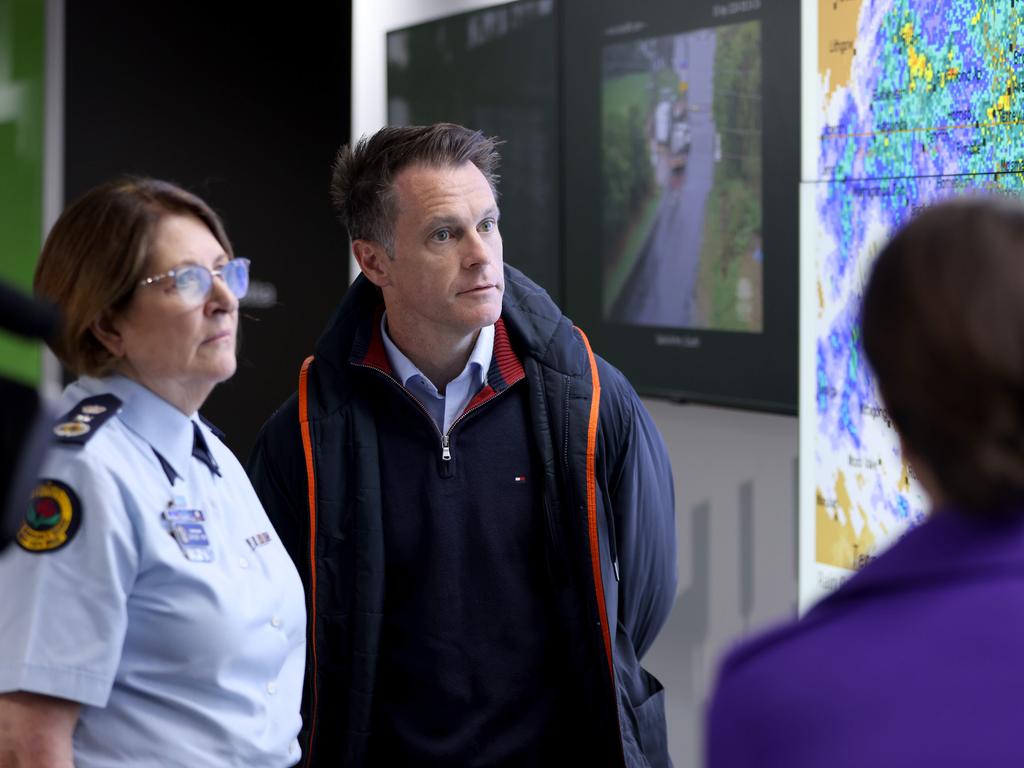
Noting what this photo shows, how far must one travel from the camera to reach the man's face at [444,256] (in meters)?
2.16

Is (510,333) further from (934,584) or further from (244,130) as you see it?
(244,130)

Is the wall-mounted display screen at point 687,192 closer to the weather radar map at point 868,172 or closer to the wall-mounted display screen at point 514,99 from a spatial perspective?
the wall-mounted display screen at point 514,99

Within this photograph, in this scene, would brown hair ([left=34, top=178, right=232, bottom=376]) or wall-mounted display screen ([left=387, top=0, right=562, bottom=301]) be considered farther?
wall-mounted display screen ([left=387, top=0, right=562, bottom=301])

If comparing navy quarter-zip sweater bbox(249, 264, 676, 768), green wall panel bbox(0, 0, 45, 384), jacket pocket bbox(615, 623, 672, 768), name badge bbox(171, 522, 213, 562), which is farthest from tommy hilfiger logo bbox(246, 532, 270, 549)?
green wall panel bbox(0, 0, 45, 384)

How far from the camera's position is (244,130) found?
4.44 metres

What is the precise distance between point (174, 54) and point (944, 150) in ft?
9.25

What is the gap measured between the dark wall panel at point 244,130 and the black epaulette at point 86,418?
9.19 ft

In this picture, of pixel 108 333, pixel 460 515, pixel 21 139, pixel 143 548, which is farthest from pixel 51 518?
pixel 21 139

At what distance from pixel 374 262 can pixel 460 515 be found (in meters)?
0.49

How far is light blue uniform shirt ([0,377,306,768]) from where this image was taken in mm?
1375

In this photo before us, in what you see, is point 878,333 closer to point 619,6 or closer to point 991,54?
point 991,54

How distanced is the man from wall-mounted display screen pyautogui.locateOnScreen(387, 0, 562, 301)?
1587 millimetres

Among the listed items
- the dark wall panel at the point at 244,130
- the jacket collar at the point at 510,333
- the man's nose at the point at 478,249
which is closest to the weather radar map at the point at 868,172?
the jacket collar at the point at 510,333

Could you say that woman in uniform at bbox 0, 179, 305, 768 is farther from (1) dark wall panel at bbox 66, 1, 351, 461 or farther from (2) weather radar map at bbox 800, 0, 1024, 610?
(1) dark wall panel at bbox 66, 1, 351, 461
